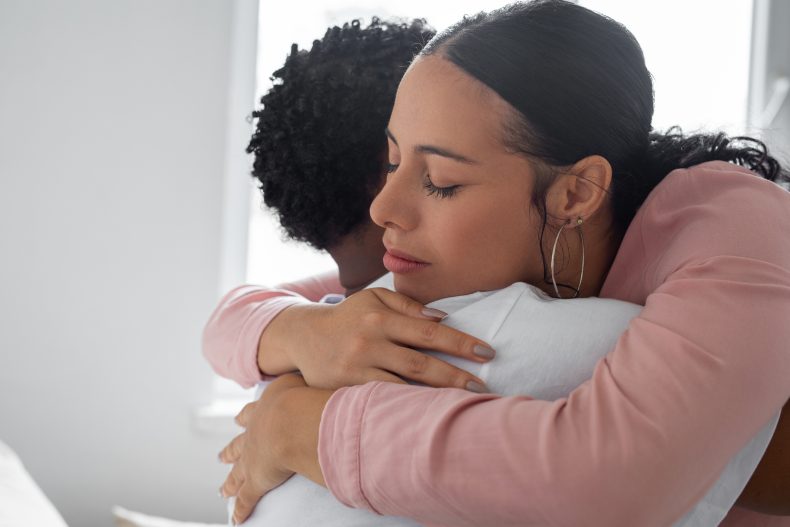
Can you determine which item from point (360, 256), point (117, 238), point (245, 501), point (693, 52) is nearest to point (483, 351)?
point (245, 501)

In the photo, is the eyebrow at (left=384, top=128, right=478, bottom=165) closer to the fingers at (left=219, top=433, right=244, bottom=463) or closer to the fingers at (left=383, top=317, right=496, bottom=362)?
the fingers at (left=383, top=317, right=496, bottom=362)

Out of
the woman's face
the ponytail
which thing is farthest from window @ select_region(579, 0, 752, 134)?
the woman's face

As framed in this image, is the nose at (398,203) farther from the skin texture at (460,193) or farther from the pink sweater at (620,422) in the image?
the pink sweater at (620,422)

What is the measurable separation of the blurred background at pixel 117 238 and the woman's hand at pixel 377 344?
1575mm

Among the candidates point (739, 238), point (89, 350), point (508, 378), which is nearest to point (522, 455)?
point (508, 378)

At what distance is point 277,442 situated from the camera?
828 millimetres

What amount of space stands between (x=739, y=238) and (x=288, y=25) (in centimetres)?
227

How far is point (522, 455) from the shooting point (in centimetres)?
63

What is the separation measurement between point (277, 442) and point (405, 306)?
0.63ft

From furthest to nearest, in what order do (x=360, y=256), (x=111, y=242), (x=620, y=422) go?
1. (x=111, y=242)
2. (x=360, y=256)
3. (x=620, y=422)

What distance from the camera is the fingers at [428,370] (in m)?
0.74

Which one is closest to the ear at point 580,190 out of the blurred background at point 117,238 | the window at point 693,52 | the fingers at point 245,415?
the fingers at point 245,415

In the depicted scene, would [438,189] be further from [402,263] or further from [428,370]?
[428,370]

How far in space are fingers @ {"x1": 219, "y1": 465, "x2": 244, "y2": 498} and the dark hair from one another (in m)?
0.47
